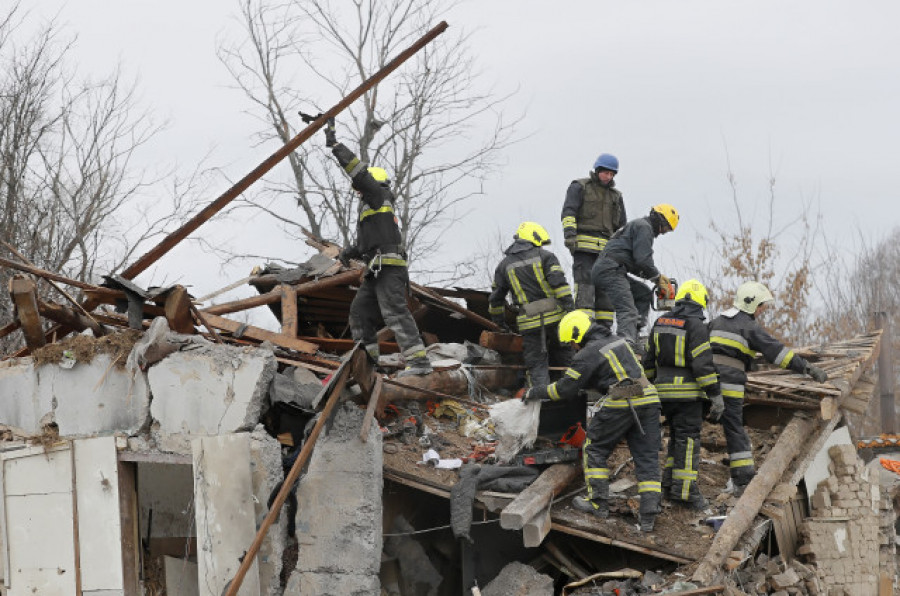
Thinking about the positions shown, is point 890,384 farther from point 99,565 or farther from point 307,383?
point 99,565

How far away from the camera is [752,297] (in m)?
9.04

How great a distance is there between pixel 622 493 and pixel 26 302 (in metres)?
5.43

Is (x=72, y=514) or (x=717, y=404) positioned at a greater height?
(x=717, y=404)

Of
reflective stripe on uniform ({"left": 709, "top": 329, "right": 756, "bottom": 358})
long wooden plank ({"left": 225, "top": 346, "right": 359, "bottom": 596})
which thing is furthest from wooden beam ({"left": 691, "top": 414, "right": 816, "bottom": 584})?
long wooden plank ({"left": 225, "top": 346, "right": 359, "bottom": 596})

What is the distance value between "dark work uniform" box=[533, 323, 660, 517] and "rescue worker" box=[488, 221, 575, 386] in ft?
5.33

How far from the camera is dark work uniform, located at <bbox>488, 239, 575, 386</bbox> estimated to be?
31.8 ft

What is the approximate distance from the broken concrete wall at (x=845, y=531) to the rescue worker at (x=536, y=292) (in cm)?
307

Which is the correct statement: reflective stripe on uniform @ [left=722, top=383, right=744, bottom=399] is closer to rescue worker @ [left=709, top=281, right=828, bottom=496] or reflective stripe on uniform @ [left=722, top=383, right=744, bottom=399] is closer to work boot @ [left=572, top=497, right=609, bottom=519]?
rescue worker @ [left=709, top=281, right=828, bottom=496]

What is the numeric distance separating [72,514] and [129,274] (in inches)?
82.5

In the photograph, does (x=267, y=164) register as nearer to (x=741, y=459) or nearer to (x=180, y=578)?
(x=180, y=578)

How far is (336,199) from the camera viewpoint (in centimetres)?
2327

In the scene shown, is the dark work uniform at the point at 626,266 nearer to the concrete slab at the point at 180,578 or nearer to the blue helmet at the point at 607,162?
the blue helmet at the point at 607,162

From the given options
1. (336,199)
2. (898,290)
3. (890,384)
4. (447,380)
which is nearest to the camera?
(447,380)

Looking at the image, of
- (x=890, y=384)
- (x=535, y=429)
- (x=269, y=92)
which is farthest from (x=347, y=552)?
(x=269, y=92)
